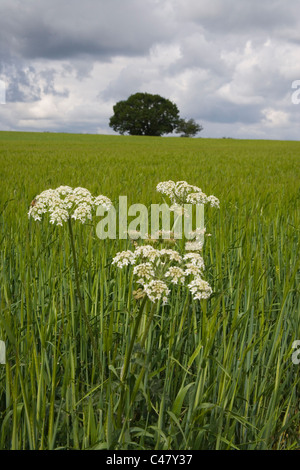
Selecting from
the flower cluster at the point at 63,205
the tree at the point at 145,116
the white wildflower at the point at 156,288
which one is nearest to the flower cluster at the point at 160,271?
the white wildflower at the point at 156,288

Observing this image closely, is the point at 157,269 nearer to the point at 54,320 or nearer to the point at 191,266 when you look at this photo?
the point at 191,266

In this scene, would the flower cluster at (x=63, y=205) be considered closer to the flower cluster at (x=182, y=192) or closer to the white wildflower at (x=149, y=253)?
the white wildflower at (x=149, y=253)

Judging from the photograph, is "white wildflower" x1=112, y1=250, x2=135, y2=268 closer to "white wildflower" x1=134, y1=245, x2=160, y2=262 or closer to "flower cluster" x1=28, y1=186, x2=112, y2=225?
"white wildflower" x1=134, y1=245, x2=160, y2=262

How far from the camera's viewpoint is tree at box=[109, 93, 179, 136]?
7283 cm

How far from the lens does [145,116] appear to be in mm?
72000

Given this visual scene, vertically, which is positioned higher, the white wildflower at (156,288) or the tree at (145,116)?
the tree at (145,116)

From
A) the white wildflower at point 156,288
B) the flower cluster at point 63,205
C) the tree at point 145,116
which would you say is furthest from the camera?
the tree at point 145,116

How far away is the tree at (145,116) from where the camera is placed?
7283 cm

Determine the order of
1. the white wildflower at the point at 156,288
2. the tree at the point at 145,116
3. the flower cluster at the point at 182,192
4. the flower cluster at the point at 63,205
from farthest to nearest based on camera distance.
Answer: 1. the tree at the point at 145,116
2. the flower cluster at the point at 182,192
3. the flower cluster at the point at 63,205
4. the white wildflower at the point at 156,288

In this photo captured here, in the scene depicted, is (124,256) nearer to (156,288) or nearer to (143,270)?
(143,270)

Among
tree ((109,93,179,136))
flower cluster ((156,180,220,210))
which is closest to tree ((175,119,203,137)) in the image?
tree ((109,93,179,136))

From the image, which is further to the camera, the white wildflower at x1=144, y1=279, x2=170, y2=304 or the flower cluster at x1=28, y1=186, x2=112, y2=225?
the flower cluster at x1=28, y1=186, x2=112, y2=225

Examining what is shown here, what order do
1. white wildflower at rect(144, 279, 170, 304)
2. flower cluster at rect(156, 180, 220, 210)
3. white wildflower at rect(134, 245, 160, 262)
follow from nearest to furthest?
1. white wildflower at rect(144, 279, 170, 304)
2. white wildflower at rect(134, 245, 160, 262)
3. flower cluster at rect(156, 180, 220, 210)
